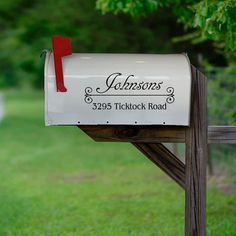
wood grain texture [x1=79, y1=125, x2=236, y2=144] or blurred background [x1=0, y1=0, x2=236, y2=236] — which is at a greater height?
wood grain texture [x1=79, y1=125, x2=236, y2=144]

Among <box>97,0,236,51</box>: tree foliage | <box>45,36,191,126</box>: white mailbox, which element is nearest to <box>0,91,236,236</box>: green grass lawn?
<box>97,0,236,51</box>: tree foliage

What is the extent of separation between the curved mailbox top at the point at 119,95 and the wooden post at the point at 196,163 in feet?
0.52

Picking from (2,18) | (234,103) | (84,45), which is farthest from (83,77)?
(2,18)

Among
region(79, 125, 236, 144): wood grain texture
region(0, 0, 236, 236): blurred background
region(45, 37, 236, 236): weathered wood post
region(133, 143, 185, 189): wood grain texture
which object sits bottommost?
region(0, 0, 236, 236): blurred background

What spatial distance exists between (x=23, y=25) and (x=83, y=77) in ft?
66.2

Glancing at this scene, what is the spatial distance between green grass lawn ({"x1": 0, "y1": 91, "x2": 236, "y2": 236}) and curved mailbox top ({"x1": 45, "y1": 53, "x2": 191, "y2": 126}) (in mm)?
2395

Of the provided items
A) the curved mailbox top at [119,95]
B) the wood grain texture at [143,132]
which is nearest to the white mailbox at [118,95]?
the curved mailbox top at [119,95]

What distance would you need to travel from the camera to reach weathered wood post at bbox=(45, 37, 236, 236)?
466 centimetres

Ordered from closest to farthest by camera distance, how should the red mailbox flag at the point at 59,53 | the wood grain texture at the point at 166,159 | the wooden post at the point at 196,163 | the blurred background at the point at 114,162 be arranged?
the red mailbox flag at the point at 59,53 < the wooden post at the point at 196,163 < the wood grain texture at the point at 166,159 < the blurred background at the point at 114,162

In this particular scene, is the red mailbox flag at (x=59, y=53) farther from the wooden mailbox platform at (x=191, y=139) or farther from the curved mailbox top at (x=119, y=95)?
the wooden mailbox platform at (x=191, y=139)

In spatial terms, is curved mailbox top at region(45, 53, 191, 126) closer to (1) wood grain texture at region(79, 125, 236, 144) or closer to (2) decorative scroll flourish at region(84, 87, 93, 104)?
(2) decorative scroll flourish at region(84, 87, 93, 104)

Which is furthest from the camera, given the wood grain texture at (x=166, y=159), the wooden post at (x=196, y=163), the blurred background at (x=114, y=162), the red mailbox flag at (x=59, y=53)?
the blurred background at (x=114, y=162)

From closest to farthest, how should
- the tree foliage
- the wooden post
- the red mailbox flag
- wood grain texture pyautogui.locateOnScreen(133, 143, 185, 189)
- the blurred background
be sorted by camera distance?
the red mailbox flag, the wooden post, wood grain texture pyautogui.locateOnScreen(133, 143, 185, 189), the tree foliage, the blurred background

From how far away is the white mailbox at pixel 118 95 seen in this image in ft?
15.3
